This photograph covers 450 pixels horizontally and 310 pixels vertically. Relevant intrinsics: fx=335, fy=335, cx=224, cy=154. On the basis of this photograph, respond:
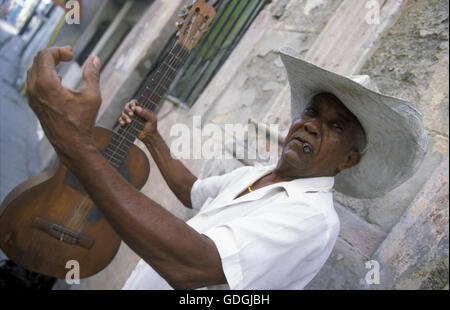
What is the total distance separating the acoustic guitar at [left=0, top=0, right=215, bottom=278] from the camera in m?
1.58

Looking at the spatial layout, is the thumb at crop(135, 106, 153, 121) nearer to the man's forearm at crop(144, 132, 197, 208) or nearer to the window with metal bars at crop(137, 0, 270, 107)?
the man's forearm at crop(144, 132, 197, 208)

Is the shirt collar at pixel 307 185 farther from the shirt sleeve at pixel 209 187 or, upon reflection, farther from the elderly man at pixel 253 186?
the shirt sleeve at pixel 209 187

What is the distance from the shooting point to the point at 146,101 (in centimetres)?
181

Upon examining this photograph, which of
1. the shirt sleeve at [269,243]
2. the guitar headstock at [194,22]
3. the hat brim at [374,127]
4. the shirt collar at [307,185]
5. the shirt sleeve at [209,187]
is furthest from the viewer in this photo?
the shirt sleeve at [209,187]

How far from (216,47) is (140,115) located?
2.35 m

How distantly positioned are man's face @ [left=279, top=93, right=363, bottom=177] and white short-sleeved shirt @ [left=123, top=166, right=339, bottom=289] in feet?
0.21

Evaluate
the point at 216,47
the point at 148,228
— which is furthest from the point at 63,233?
the point at 216,47

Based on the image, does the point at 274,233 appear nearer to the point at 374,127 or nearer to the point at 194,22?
the point at 374,127

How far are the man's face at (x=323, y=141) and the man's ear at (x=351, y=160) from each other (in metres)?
0.01

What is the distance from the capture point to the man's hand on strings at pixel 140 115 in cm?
177

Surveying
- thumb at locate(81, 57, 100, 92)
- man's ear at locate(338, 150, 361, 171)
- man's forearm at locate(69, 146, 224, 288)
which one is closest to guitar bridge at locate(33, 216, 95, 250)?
man's forearm at locate(69, 146, 224, 288)

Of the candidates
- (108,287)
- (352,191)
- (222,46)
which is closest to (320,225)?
(352,191)

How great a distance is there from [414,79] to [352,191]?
971 mm

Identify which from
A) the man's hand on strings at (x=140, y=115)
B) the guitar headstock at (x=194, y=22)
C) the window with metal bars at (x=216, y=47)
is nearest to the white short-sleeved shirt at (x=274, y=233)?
the man's hand on strings at (x=140, y=115)
